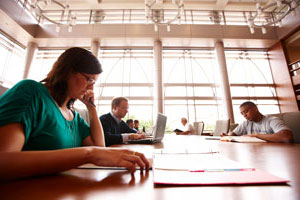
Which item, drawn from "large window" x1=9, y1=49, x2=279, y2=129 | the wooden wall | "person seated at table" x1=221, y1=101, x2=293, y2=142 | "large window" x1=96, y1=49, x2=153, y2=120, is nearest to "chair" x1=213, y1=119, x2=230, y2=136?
"person seated at table" x1=221, y1=101, x2=293, y2=142

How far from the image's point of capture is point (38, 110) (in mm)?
666

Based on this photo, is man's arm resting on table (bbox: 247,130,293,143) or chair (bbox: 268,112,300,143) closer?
man's arm resting on table (bbox: 247,130,293,143)

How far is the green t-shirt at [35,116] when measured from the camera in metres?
0.55

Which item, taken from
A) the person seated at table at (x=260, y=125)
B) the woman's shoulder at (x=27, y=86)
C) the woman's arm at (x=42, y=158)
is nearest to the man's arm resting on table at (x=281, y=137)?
the person seated at table at (x=260, y=125)

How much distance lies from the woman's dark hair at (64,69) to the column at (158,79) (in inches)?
234

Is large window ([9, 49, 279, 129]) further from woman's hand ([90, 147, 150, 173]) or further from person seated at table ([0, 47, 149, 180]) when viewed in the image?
woman's hand ([90, 147, 150, 173])

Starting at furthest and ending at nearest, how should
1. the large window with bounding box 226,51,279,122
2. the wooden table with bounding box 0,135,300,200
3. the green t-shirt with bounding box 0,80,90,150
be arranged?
the large window with bounding box 226,51,279,122
the green t-shirt with bounding box 0,80,90,150
the wooden table with bounding box 0,135,300,200

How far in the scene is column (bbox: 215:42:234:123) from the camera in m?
6.92

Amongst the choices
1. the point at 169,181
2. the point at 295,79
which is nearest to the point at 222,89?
the point at 295,79

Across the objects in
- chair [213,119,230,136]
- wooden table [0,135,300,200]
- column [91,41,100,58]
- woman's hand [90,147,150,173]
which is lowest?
wooden table [0,135,300,200]

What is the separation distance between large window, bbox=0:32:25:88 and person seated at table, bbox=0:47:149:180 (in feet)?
27.3

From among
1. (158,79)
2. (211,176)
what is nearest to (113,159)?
(211,176)

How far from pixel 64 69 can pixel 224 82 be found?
7.83m

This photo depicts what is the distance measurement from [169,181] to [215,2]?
1031cm
